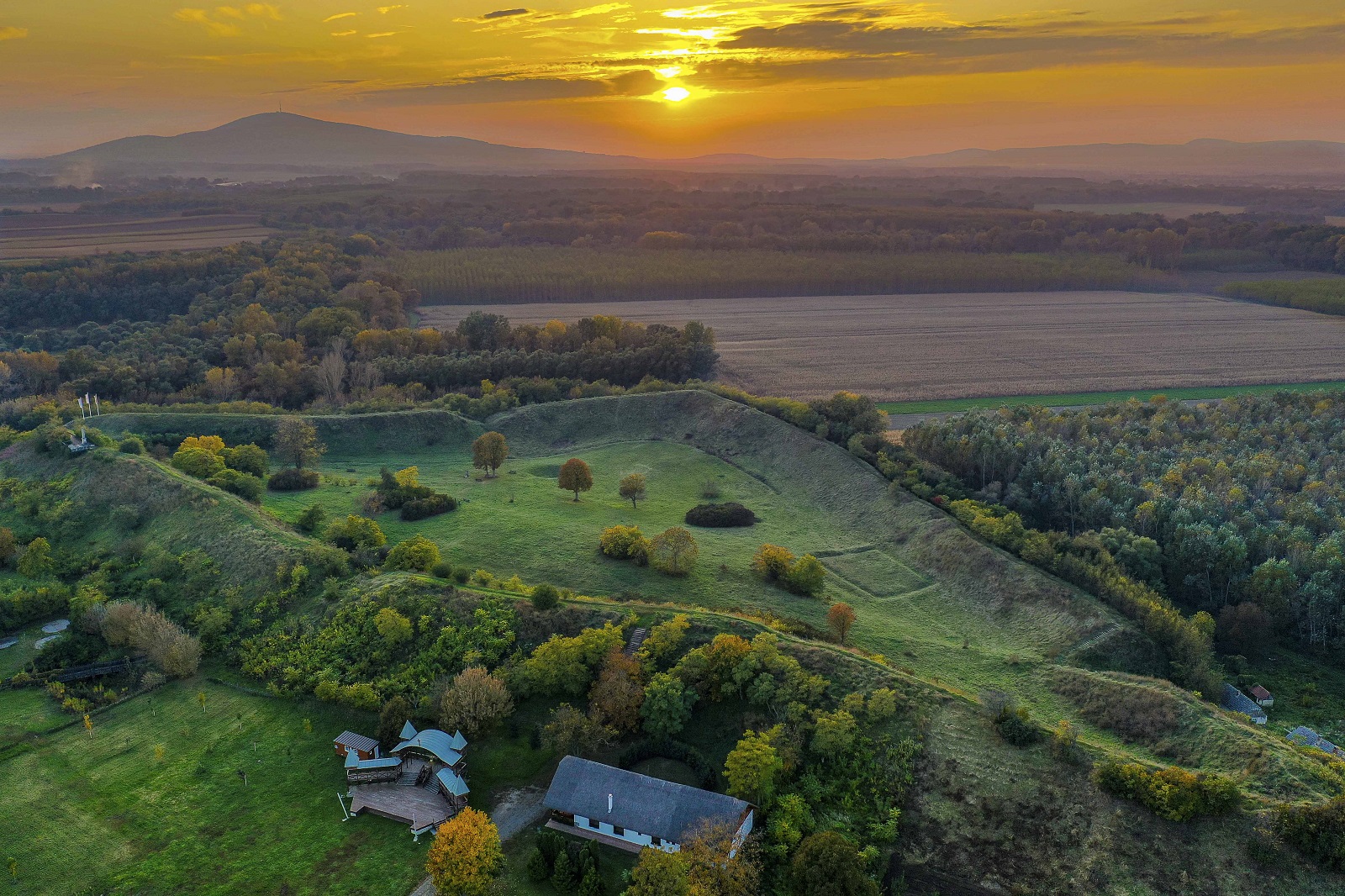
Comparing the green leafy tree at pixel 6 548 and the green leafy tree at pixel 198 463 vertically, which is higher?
the green leafy tree at pixel 198 463

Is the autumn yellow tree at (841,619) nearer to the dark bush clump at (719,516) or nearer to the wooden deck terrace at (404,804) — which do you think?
the dark bush clump at (719,516)

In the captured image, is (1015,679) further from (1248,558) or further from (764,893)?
(1248,558)

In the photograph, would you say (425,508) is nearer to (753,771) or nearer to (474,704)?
(474,704)

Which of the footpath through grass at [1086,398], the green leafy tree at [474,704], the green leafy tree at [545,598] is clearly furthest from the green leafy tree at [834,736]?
the footpath through grass at [1086,398]

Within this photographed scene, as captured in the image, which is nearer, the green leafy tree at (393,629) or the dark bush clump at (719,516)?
the green leafy tree at (393,629)

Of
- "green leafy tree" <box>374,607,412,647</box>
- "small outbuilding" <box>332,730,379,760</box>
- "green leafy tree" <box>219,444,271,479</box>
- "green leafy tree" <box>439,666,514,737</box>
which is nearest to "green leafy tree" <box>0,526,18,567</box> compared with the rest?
"green leafy tree" <box>219,444,271,479</box>

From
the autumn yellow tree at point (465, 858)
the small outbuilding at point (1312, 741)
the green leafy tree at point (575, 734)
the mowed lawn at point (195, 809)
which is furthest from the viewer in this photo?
the small outbuilding at point (1312, 741)

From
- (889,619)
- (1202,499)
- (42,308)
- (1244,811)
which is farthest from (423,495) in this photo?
(42,308)

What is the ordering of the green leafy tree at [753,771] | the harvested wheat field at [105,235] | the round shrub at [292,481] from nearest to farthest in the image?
the green leafy tree at [753,771], the round shrub at [292,481], the harvested wheat field at [105,235]
